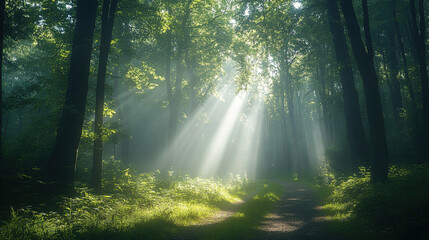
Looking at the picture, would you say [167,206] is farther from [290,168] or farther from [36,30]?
[290,168]

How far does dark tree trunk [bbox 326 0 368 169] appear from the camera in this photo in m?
14.1

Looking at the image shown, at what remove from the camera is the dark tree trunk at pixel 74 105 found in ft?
28.6

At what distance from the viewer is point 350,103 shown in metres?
14.8

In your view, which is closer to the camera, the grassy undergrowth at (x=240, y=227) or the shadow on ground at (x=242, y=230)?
the shadow on ground at (x=242, y=230)

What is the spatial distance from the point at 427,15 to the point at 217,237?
30.3 metres

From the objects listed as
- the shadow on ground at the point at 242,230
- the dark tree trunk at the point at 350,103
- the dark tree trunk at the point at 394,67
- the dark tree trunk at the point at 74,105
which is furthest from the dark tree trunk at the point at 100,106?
the dark tree trunk at the point at 394,67

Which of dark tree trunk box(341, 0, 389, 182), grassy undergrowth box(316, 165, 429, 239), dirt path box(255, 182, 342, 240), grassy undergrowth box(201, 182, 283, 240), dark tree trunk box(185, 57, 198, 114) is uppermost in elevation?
dark tree trunk box(185, 57, 198, 114)

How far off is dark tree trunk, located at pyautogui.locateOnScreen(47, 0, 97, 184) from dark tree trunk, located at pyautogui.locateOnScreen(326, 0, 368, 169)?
12833 millimetres

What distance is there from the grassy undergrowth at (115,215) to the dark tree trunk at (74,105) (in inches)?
50.0

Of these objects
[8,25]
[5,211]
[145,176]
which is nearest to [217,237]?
[5,211]

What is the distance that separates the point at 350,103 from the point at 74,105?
1482cm

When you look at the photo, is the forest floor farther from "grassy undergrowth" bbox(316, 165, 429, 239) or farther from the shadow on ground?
"grassy undergrowth" bbox(316, 165, 429, 239)

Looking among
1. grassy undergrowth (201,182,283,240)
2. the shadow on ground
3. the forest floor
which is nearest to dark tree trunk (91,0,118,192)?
the shadow on ground

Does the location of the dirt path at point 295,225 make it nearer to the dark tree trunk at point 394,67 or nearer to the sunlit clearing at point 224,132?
the dark tree trunk at point 394,67
